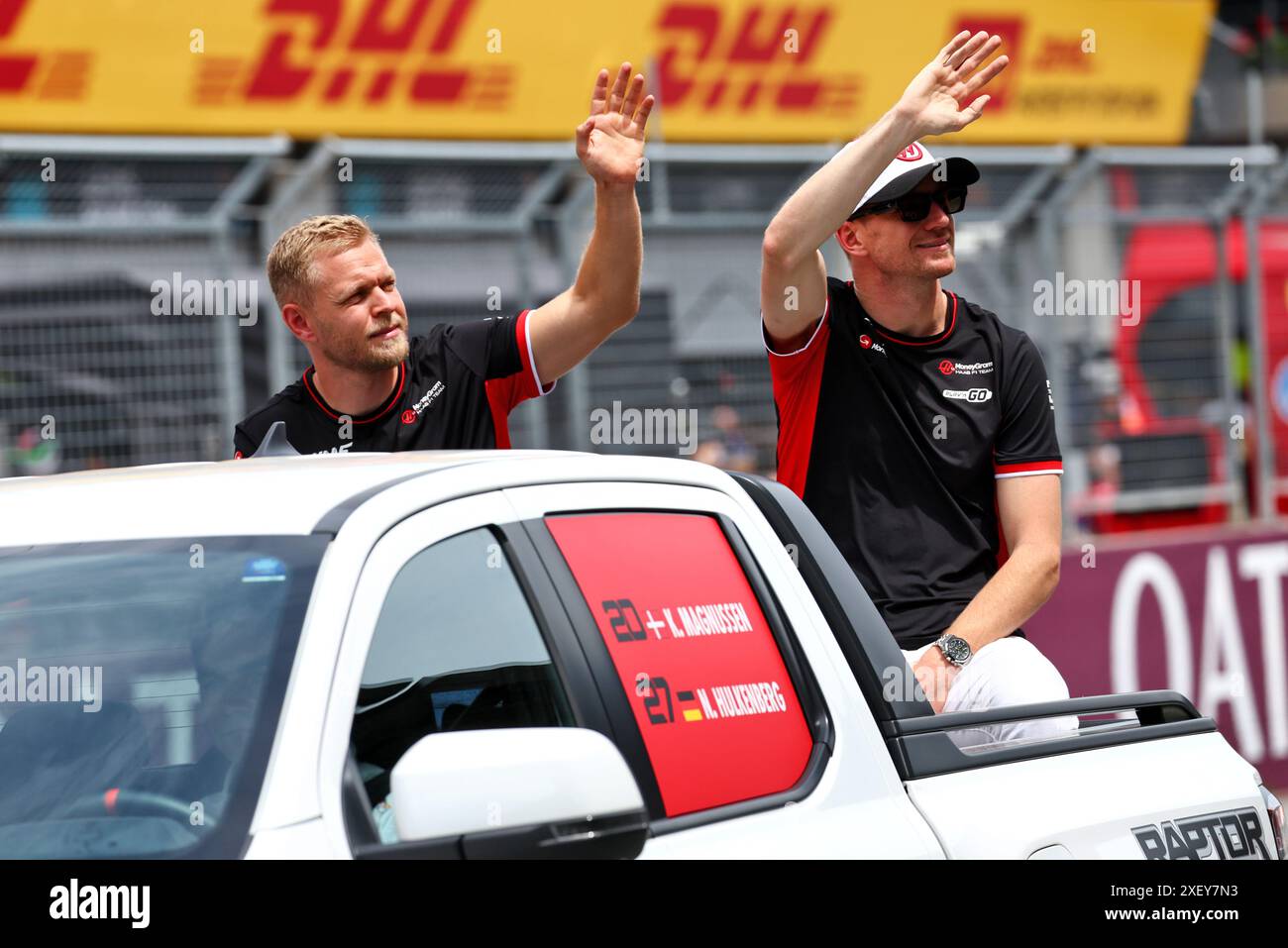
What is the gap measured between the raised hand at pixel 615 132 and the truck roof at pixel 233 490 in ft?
4.55

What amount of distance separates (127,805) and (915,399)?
2.46 metres

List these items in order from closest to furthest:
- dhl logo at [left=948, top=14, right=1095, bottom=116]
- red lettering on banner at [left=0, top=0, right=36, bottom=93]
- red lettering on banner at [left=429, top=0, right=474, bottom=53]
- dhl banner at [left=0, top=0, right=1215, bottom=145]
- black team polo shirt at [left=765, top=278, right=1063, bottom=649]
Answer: black team polo shirt at [left=765, top=278, right=1063, bottom=649]
red lettering on banner at [left=0, top=0, right=36, bottom=93]
dhl banner at [left=0, top=0, right=1215, bottom=145]
red lettering on banner at [left=429, top=0, right=474, bottom=53]
dhl logo at [left=948, top=14, right=1095, bottom=116]

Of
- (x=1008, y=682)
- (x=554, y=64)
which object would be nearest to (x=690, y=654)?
(x=1008, y=682)

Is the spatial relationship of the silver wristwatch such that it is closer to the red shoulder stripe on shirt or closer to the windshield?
the red shoulder stripe on shirt

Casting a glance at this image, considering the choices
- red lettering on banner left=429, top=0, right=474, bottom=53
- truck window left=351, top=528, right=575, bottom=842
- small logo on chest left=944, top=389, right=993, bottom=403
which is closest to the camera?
truck window left=351, top=528, right=575, bottom=842

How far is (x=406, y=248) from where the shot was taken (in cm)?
916

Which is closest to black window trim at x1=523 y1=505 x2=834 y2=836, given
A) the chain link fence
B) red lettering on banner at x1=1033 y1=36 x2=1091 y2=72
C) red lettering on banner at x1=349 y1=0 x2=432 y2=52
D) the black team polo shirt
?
the black team polo shirt

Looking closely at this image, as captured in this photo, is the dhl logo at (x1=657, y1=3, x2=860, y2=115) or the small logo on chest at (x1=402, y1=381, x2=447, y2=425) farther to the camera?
the dhl logo at (x1=657, y1=3, x2=860, y2=115)

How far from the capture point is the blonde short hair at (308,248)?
4559 mm

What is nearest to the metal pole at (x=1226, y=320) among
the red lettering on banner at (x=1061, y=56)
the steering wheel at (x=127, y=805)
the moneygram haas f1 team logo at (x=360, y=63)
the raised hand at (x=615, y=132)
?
the moneygram haas f1 team logo at (x=360, y=63)

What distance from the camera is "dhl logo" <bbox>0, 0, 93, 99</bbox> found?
1157 centimetres

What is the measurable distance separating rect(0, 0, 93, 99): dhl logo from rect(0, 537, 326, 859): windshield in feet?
31.6

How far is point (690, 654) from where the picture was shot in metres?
3.02

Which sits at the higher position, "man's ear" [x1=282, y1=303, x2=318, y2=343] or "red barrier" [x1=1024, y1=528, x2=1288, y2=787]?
"man's ear" [x1=282, y1=303, x2=318, y2=343]
